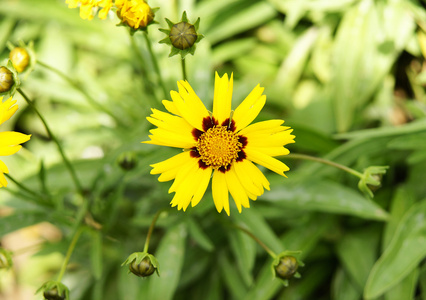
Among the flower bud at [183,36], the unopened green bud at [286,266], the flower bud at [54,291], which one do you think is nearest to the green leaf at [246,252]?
the unopened green bud at [286,266]

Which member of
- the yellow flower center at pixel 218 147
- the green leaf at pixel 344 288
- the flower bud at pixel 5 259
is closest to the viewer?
the yellow flower center at pixel 218 147

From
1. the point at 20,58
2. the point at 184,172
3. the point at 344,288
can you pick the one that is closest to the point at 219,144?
the point at 184,172

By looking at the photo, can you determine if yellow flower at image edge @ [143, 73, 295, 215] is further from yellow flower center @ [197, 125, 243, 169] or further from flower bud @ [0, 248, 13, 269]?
flower bud @ [0, 248, 13, 269]

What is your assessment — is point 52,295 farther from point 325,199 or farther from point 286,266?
point 325,199

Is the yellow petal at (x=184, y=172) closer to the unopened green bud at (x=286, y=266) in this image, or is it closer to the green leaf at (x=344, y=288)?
the unopened green bud at (x=286, y=266)

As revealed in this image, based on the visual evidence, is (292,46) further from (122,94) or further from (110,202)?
(110,202)

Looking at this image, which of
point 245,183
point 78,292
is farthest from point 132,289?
point 245,183

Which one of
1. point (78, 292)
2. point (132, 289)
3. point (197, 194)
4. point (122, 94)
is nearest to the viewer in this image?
point (197, 194)
